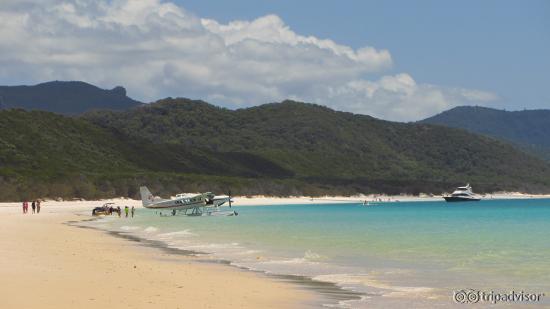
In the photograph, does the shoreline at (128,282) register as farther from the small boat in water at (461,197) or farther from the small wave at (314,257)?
the small boat in water at (461,197)

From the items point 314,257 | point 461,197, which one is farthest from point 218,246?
point 461,197

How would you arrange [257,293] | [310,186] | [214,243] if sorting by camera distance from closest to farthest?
1. [257,293]
2. [214,243]
3. [310,186]

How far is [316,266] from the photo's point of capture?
2569 centimetres

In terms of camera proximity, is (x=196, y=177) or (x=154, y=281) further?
(x=196, y=177)

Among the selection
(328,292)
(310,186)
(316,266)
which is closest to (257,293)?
(328,292)

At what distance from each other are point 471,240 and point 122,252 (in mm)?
19113

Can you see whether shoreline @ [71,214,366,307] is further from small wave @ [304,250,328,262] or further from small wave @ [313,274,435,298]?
small wave @ [304,250,328,262]

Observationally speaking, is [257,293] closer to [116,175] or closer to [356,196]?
[116,175]
